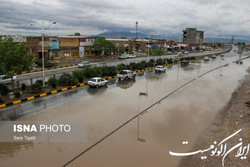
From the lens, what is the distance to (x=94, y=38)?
59469 mm

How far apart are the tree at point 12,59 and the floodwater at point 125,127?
19.9 ft

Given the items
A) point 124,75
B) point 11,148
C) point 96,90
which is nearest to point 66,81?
point 96,90

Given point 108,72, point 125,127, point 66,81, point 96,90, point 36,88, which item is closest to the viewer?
point 125,127

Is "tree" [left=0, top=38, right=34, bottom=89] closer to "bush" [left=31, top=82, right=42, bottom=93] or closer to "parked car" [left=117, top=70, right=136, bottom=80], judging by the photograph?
"bush" [left=31, top=82, right=42, bottom=93]

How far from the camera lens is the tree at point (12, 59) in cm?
1941

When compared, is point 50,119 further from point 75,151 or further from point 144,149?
point 144,149

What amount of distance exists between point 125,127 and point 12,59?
14282 millimetres

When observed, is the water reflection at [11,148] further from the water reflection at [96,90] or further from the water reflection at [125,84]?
the water reflection at [125,84]

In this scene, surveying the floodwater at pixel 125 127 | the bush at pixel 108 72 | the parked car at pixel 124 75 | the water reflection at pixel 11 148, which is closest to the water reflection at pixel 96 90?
the floodwater at pixel 125 127

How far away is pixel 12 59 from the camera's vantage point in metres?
20.2

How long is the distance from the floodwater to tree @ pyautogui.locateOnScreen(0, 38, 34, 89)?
6.06 metres

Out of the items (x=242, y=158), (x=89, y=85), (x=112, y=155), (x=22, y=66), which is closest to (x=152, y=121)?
(x=112, y=155)

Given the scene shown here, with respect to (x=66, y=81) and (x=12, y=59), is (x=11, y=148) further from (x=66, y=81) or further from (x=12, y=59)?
(x=66, y=81)

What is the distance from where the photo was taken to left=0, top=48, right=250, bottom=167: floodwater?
11047mm
